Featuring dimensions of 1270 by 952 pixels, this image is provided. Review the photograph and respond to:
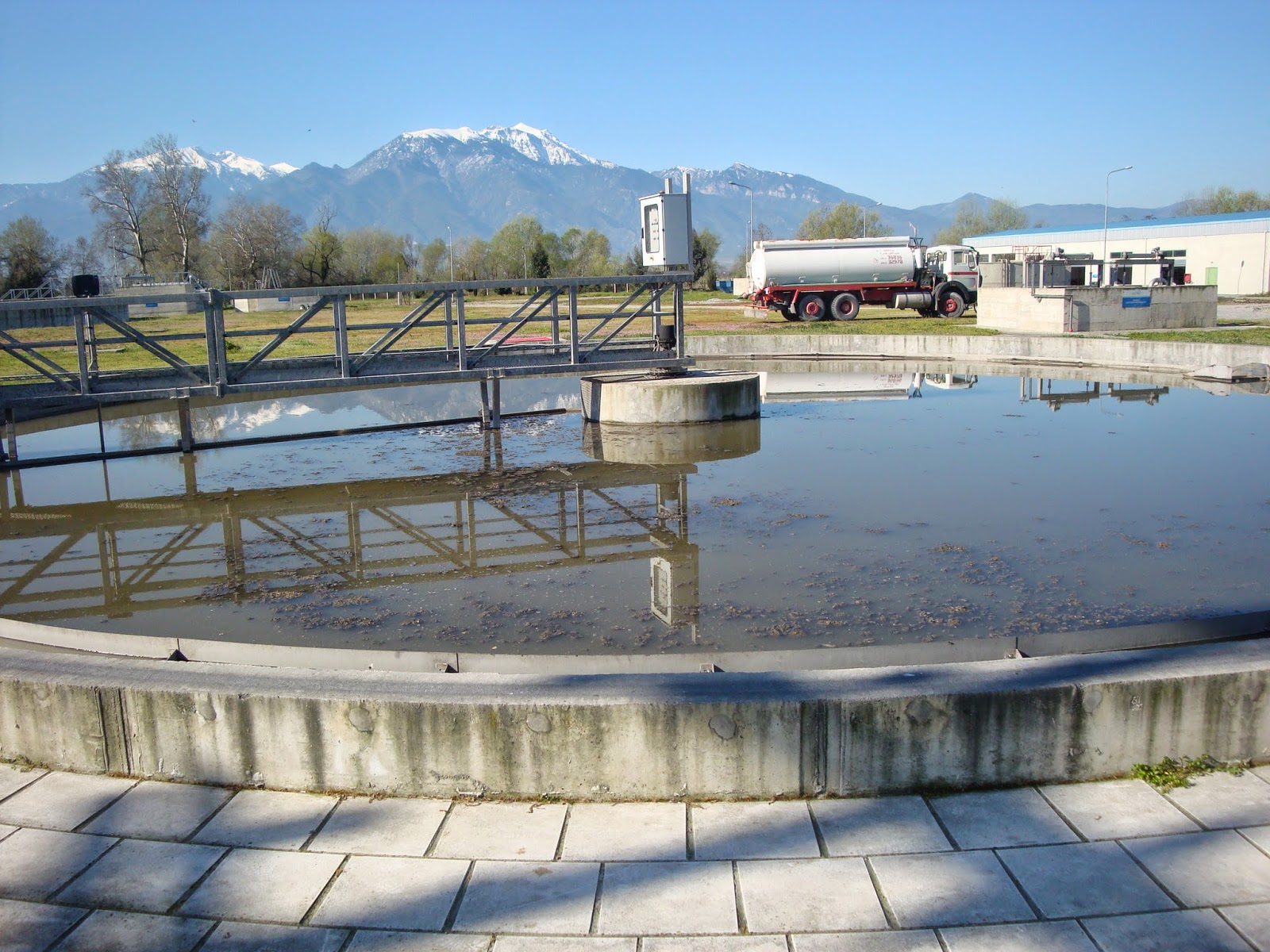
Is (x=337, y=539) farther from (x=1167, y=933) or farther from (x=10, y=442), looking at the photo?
(x=1167, y=933)

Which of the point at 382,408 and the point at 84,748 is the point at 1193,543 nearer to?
the point at 84,748

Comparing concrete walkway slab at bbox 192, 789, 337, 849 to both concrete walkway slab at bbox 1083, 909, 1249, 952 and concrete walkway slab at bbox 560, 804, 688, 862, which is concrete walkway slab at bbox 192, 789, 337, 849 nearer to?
concrete walkway slab at bbox 560, 804, 688, 862

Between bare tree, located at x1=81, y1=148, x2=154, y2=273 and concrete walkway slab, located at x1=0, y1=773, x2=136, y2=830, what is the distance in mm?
77892

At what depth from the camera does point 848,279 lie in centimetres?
3572

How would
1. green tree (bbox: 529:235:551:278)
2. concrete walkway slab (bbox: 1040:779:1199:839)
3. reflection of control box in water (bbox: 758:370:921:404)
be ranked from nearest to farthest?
1. concrete walkway slab (bbox: 1040:779:1199:839)
2. reflection of control box in water (bbox: 758:370:921:404)
3. green tree (bbox: 529:235:551:278)

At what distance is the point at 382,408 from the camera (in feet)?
62.7

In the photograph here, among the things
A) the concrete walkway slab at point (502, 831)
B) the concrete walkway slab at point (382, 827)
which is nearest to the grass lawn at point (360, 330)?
the concrete walkway slab at point (382, 827)

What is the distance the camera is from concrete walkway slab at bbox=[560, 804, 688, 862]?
13.1ft

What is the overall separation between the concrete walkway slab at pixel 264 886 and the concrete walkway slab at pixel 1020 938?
211 centimetres

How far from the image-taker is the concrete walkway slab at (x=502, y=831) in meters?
4.01

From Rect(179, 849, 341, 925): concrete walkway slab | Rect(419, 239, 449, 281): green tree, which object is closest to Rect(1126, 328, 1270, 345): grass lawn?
Rect(179, 849, 341, 925): concrete walkway slab

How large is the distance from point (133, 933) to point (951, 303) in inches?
1411

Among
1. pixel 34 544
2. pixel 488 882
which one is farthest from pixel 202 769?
pixel 34 544

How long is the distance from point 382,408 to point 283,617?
11923 millimetres
